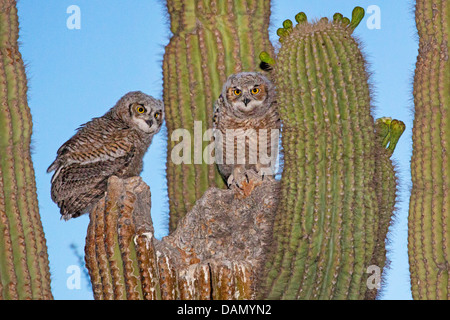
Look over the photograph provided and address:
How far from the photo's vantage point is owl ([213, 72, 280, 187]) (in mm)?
6797

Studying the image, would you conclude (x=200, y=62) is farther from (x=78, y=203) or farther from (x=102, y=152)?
(x=78, y=203)

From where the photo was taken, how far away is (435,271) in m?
5.69

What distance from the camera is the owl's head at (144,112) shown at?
679 cm

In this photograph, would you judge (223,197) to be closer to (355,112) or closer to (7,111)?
(355,112)

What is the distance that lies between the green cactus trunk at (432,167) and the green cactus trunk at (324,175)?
66 centimetres

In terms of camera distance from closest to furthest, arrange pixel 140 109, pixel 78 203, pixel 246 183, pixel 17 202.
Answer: pixel 17 202 → pixel 246 183 → pixel 78 203 → pixel 140 109

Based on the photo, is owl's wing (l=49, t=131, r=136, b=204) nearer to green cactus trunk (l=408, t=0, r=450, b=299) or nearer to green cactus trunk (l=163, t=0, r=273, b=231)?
green cactus trunk (l=163, t=0, r=273, b=231)

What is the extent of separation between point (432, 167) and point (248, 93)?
6.57ft

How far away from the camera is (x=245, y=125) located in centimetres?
718

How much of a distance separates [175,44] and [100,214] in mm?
2232

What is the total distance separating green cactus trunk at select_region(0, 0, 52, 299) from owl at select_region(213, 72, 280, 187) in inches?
76.4

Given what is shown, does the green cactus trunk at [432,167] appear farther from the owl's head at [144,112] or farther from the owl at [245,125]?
the owl's head at [144,112]

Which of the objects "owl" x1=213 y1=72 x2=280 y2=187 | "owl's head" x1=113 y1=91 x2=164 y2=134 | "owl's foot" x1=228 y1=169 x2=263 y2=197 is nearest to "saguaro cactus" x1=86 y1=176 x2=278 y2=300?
"owl's foot" x1=228 y1=169 x2=263 y2=197

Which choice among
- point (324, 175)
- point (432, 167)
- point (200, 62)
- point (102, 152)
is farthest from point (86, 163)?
point (432, 167)
